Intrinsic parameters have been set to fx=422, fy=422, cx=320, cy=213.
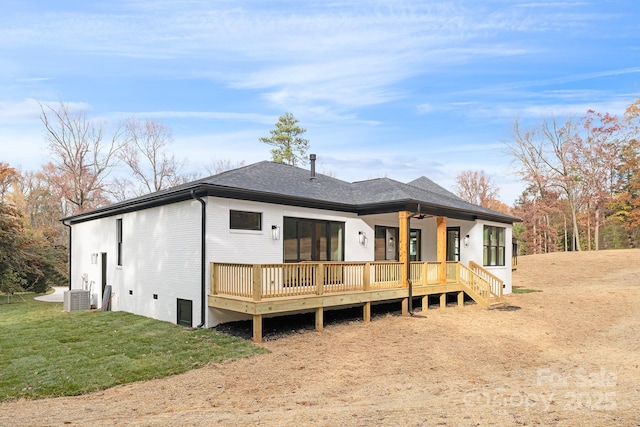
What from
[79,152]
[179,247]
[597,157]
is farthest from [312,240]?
[597,157]

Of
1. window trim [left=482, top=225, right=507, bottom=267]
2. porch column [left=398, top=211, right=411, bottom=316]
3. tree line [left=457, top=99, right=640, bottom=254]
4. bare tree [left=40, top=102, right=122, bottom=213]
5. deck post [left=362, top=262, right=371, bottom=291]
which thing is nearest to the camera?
deck post [left=362, top=262, right=371, bottom=291]

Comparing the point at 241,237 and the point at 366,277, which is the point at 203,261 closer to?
the point at 241,237

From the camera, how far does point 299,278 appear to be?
11.0 meters

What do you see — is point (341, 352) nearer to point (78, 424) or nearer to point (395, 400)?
point (395, 400)

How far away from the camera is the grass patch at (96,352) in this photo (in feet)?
24.1

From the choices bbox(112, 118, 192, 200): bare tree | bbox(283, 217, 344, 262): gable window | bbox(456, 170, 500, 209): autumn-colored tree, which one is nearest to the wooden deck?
bbox(283, 217, 344, 262): gable window

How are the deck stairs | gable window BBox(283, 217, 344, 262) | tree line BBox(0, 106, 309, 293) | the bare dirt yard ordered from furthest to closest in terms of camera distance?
tree line BBox(0, 106, 309, 293)
the deck stairs
gable window BBox(283, 217, 344, 262)
the bare dirt yard

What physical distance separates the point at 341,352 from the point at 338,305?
2.55 metres

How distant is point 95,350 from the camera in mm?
9188

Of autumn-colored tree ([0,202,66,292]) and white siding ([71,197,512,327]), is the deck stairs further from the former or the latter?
autumn-colored tree ([0,202,66,292])

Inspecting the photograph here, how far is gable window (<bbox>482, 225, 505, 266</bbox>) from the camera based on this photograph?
62.8 ft

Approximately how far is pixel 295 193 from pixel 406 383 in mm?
7144

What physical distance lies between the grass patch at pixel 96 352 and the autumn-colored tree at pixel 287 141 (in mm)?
31448

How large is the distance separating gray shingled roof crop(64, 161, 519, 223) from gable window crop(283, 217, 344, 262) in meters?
0.60
